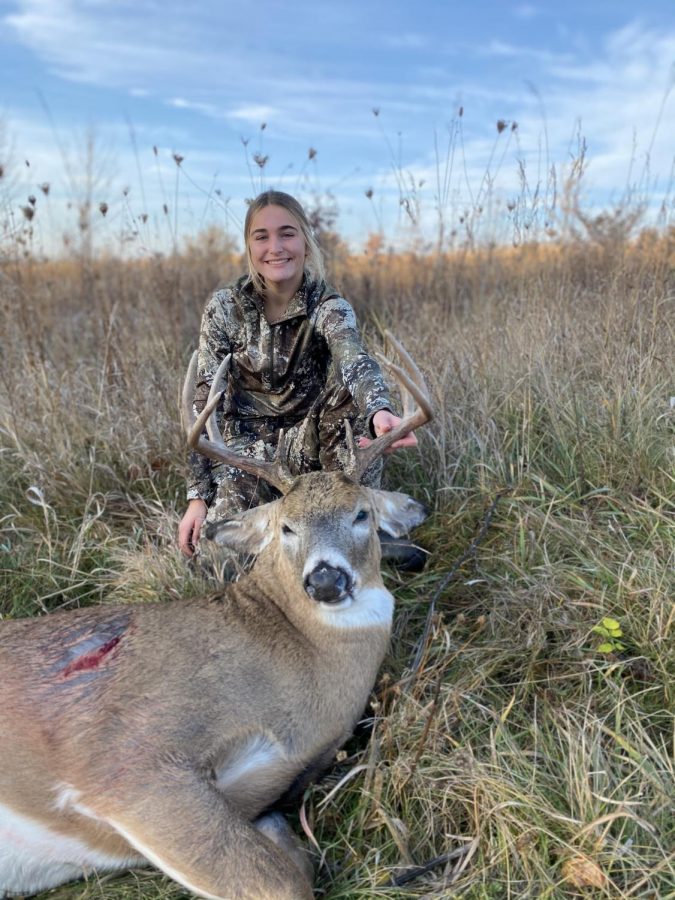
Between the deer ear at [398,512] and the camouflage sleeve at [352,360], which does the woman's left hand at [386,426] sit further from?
the deer ear at [398,512]

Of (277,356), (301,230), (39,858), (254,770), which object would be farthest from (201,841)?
(301,230)

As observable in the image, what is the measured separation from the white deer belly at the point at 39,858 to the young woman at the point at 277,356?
1614 mm

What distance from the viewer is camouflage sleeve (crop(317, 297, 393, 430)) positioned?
330 centimetres

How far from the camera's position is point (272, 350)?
152 inches

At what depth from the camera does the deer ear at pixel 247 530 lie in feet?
9.08

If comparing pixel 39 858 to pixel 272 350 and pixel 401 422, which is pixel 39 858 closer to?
pixel 401 422

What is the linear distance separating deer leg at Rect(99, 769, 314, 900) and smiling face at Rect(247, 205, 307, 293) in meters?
2.37

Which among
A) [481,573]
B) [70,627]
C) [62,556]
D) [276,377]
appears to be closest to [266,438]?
[276,377]

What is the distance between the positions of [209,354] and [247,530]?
1.32 m

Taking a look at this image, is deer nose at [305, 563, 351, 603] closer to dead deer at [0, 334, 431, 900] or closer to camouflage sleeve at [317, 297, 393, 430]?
dead deer at [0, 334, 431, 900]

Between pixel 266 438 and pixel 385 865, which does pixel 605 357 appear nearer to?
pixel 266 438

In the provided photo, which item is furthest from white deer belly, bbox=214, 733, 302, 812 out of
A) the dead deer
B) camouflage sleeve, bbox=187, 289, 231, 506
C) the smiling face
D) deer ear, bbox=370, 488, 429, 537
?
the smiling face

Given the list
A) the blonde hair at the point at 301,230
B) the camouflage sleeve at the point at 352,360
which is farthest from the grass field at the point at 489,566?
the blonde hair at the point at 301,230

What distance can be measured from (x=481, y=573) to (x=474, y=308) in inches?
127
